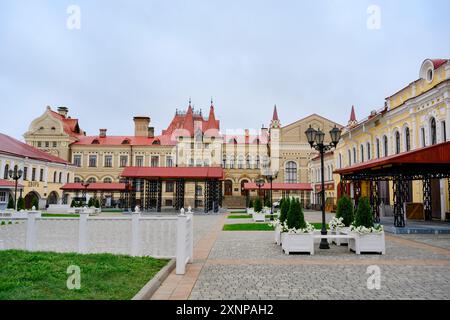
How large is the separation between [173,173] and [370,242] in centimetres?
2399

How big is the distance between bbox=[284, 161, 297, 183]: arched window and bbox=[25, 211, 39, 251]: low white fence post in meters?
43.2

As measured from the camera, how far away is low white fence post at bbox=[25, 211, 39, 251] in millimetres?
8531

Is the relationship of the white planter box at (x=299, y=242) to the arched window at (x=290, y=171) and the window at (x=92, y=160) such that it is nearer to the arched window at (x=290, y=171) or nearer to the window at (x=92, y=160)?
the arched window at (x=290, y=171)

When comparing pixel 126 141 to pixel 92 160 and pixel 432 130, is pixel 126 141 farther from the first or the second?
pixel 432 130

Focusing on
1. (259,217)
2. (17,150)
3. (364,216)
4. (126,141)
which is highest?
(126,141)

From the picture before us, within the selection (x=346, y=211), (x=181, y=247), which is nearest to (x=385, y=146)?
(x=346, y=211)

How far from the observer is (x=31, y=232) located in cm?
857

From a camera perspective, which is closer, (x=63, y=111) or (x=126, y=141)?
(x=126, y=141)

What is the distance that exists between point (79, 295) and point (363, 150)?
29.3 meters

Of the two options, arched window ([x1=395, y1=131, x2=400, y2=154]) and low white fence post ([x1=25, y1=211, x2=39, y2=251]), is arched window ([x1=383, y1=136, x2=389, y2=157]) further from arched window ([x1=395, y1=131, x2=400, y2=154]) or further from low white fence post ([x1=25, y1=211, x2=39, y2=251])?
low white fence post ([x1=25, y1=211, x2=39, y2=251])

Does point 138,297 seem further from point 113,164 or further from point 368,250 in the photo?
point 113,164

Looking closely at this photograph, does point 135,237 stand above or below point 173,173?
below

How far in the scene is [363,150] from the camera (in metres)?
31.0

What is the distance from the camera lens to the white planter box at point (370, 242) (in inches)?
402
